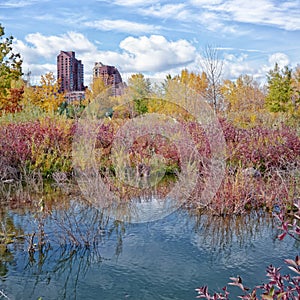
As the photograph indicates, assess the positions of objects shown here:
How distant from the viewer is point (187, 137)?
9.96 meters

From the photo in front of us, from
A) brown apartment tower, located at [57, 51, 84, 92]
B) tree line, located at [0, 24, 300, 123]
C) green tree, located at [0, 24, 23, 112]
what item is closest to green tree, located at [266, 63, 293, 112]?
tree line, located at [0, 24, 300, 123]

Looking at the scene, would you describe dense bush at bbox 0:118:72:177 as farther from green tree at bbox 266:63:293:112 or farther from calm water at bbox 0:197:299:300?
green tree at bbox 266:63:293:112

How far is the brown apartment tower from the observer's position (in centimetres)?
3438

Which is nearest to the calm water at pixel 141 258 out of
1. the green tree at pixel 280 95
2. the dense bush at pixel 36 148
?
the dense bush at pixel 36 148

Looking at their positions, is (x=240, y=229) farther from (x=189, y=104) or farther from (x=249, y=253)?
(x=189, y=104)

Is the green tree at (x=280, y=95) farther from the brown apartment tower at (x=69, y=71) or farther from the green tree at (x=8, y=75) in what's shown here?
the brown apartment tower at (x=69, y=71)

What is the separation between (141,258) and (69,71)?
3254cm

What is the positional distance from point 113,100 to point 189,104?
200 inches

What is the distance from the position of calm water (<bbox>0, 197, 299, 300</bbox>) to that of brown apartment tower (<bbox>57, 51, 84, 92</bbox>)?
1145 inches

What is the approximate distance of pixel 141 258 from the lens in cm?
438

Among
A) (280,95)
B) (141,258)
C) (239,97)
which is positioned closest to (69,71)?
(239,97)

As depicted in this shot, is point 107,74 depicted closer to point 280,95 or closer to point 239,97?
point 239,97

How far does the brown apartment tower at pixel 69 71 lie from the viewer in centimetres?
3438

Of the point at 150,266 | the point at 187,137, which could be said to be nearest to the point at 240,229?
the point at 150,266
